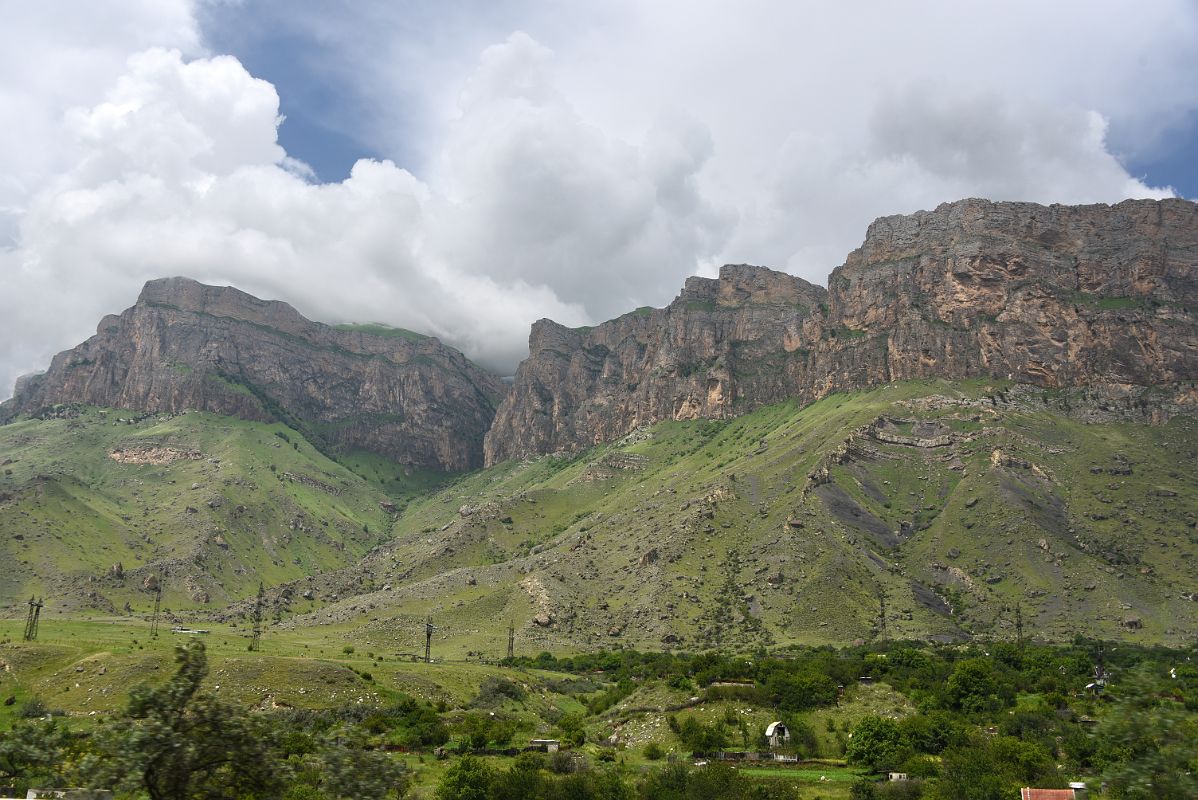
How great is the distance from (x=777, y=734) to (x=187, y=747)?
5405cm

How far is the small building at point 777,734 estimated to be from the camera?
2453 inches

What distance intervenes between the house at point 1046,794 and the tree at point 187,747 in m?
38.1

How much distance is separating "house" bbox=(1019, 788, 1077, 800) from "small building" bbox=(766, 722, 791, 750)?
23.3m

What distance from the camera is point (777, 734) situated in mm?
63281

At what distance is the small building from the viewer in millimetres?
62312

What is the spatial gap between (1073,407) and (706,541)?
4098 inches

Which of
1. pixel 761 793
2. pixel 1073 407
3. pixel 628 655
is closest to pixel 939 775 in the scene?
pixel 761 793

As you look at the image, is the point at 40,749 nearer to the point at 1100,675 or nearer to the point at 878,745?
the point at 878,745

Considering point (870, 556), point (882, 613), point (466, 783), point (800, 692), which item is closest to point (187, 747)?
point (466, 783)

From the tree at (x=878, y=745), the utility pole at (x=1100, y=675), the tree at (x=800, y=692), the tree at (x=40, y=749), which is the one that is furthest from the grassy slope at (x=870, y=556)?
the tree at (x=40, y=749)

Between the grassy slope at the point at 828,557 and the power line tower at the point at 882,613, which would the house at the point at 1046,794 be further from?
the power line tower at the point at 882,613

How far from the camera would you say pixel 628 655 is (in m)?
123

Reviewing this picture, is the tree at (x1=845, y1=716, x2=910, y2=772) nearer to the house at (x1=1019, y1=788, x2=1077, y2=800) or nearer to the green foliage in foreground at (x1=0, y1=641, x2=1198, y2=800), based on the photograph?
the green foliage in foreground at (x1=0, y1=641, x2=1198, y2=800)

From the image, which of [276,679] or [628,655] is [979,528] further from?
[276,679]
